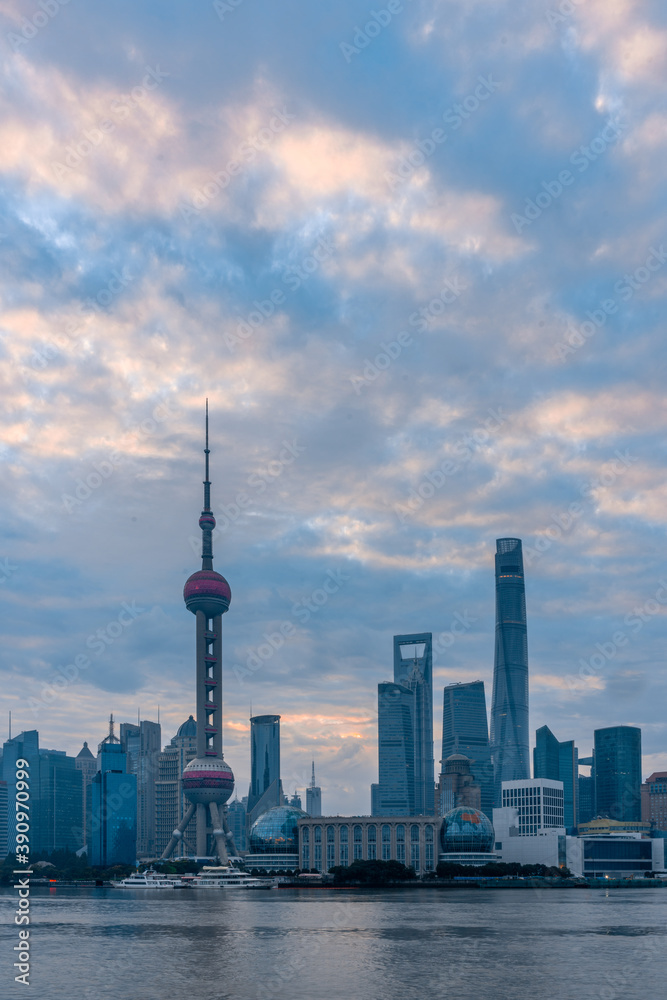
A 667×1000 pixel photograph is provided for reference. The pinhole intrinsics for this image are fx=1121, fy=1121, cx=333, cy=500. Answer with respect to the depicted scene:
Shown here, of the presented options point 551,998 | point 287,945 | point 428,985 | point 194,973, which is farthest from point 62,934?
point 551,998

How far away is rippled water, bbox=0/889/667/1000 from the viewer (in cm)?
8225

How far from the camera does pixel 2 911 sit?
193m

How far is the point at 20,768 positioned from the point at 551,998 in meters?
45.9

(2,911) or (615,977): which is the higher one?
(615,977)

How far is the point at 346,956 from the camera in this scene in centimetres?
10275

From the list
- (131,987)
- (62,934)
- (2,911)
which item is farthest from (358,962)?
(2,911)

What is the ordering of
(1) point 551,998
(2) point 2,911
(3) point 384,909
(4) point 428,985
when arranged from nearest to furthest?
(1) point 551,998 < (4) point 428,985 < (3) point 384,909 < (2) point 2,911

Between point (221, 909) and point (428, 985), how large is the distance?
103016mm

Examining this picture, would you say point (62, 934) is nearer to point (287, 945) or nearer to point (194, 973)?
point (287, 945)

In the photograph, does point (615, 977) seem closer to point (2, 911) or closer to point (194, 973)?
point (194, 973)

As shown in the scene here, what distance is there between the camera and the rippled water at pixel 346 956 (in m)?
82.2

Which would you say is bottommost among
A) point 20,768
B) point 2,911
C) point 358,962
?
point 2,911

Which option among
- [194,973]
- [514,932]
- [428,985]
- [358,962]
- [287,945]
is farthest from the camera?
[514,932]

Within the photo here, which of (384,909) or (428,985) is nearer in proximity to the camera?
(428,985)
